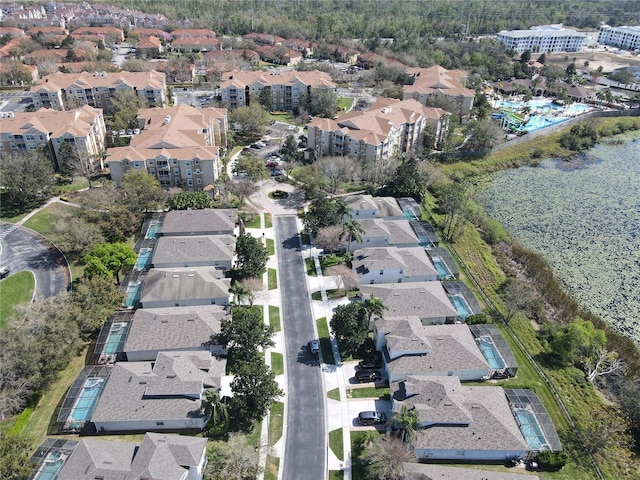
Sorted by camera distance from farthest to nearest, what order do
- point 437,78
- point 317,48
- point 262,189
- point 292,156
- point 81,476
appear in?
point 317,48 < point 437,78 < point 292,156 < point 262,189 < point 81,476

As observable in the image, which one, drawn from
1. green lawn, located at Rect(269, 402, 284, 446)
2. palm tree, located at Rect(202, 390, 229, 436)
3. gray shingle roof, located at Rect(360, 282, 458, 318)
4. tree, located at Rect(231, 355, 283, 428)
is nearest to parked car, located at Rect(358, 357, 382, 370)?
gray shingle roof, located at Rect(360, 282, 458, 318)

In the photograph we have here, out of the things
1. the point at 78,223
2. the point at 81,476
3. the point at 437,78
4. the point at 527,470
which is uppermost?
the point at 437,78

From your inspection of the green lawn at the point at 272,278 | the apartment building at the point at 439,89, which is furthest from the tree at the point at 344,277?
the apartment building at the point at 439,89

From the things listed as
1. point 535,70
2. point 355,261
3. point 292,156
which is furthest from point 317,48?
point 355,261

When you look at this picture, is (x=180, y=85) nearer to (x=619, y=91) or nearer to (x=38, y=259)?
(x=38, y=259)

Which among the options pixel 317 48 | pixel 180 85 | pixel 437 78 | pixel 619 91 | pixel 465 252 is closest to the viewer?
pixel 465 252

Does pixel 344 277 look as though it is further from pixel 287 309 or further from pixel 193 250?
pixel 193 250

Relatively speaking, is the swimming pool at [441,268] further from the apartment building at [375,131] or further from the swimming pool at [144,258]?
the swimming pool at [144,258]
